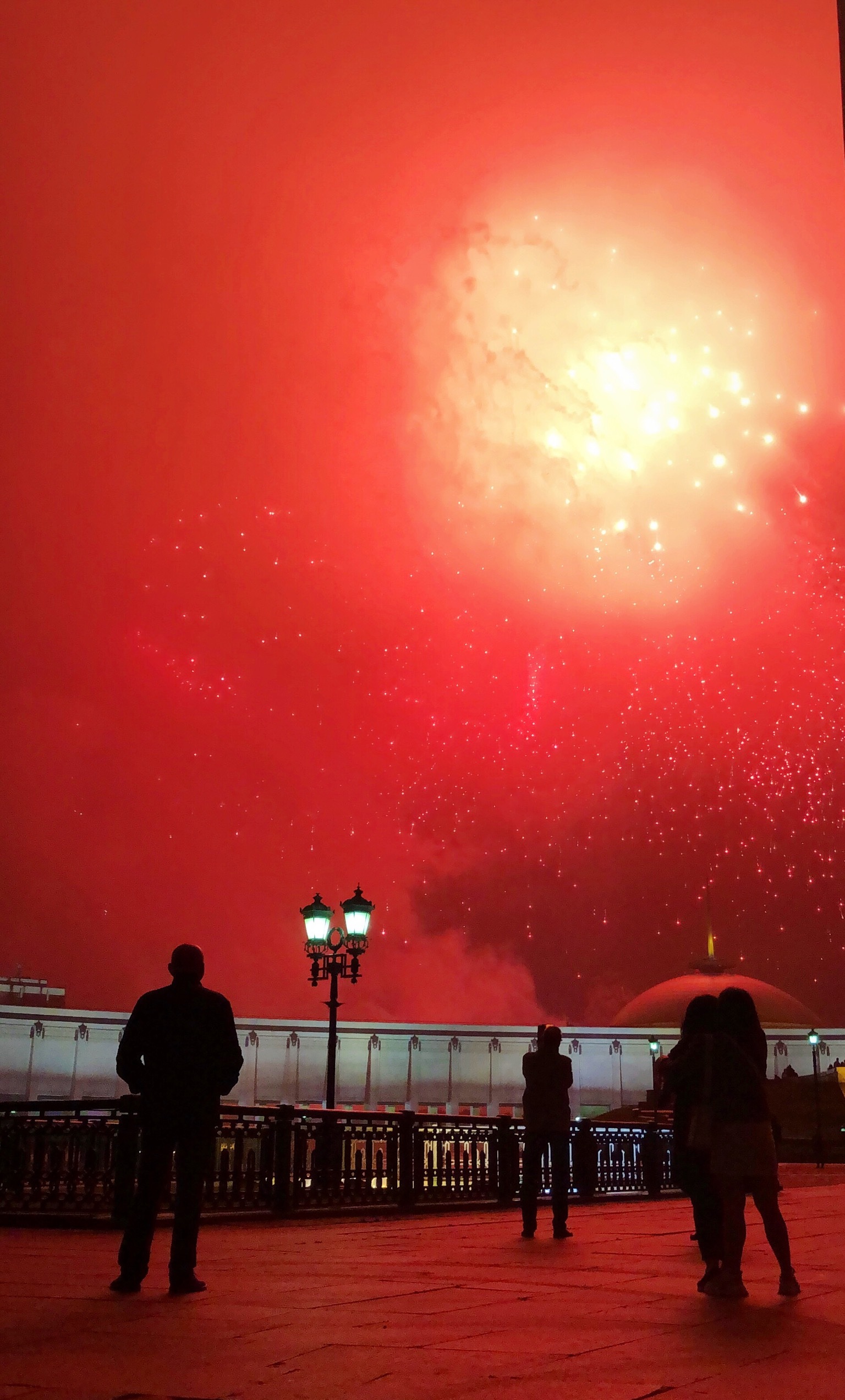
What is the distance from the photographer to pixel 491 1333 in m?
4.83

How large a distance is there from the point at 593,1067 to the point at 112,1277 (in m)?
68.5

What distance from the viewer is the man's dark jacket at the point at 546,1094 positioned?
392 inches

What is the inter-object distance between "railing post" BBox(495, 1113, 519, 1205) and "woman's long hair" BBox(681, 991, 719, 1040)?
764cm

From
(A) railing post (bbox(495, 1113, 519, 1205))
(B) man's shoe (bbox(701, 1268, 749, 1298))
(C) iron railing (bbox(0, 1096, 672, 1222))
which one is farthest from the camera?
(A) railing post (bbox(495, 1113, 519, 1205))

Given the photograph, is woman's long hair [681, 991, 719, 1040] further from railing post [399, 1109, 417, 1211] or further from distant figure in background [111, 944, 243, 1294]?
railing post [399, 1109, 417, 1211]

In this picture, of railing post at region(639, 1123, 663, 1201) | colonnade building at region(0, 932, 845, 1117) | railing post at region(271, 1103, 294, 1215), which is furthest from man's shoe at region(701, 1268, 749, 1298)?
colonnade building at region(0, 932, 845, 1117)

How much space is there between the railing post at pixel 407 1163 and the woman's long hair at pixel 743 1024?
678 cm

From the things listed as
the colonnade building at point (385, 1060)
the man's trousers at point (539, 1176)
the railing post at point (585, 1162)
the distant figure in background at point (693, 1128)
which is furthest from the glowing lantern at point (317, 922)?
the colonnade building at point (385, 1060)

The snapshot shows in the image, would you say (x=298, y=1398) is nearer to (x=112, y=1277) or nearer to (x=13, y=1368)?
(x=13, y=1368)

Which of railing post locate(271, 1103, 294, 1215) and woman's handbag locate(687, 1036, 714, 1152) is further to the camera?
railing post locate(271, 1103, 294, 1215)

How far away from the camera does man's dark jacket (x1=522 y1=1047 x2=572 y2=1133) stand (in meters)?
9.95

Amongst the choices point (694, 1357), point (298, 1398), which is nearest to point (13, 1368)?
point (298, 1398)

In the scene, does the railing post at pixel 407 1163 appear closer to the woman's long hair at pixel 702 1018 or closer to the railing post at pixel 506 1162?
the railing post at pixel 506 1162

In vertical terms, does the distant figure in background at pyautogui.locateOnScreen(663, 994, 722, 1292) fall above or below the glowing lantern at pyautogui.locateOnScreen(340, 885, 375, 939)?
below
